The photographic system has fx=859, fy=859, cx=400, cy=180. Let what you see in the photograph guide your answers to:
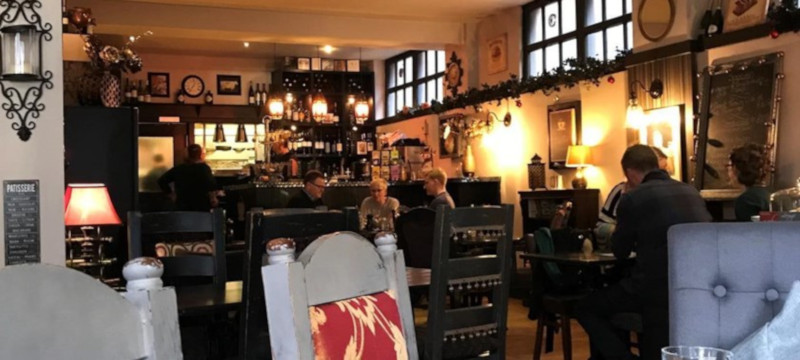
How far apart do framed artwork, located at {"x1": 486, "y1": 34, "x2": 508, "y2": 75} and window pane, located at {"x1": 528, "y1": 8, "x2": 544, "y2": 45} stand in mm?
489

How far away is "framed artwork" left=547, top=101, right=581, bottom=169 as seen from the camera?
33.0 feet

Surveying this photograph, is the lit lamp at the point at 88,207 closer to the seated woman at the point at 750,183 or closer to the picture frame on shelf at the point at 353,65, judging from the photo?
the seated woman at the point at 750,183

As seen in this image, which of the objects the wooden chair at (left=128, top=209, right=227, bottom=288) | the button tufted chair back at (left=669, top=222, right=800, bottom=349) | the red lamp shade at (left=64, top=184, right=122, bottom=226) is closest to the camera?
the button tufted chair back at (left=669, top=222, right=800, bottom=349)

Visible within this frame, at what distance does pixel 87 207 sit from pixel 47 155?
1.02 meters

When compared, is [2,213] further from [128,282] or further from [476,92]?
[476,92]

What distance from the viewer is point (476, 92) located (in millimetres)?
11836

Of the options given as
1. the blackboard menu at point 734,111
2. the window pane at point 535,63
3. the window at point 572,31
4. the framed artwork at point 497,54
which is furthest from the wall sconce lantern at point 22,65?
the framed artwork at point 497,54

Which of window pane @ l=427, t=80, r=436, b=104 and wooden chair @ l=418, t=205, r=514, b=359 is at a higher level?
window pane @ l=427, t=80, r=436, b=104

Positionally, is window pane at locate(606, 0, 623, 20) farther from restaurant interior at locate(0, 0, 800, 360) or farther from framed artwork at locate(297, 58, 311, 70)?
framed artwork at locate(297, 58, 311, 70)

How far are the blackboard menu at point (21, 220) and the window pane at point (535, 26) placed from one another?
8.56m

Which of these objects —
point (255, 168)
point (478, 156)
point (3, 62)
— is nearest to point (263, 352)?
point (3, 62)

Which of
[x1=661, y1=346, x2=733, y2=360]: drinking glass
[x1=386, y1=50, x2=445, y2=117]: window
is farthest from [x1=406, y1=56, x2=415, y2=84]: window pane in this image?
[x1=661, y1=346, x2=733, y2=360]: drinking glass

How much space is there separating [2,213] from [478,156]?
9182 mm

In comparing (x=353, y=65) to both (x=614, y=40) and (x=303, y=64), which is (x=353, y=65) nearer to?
(x=303, y=64)
